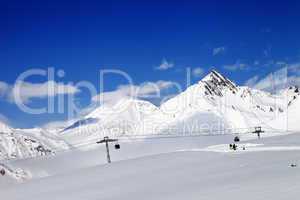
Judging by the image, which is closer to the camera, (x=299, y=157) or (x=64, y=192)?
(x=64, y=192)

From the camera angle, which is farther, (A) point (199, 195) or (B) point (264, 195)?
(A) point (199, 195)

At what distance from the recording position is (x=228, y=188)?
21.6 metres

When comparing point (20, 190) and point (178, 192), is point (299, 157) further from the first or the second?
point (20, 190)

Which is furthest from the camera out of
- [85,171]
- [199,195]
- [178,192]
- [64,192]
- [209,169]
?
[85,171]

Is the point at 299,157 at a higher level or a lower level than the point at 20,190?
higher

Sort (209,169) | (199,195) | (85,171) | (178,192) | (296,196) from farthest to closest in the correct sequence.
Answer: (85,171) → (209,169) → (178,192) → (199,195) → (296,196)

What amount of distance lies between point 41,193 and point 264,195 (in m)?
14.6

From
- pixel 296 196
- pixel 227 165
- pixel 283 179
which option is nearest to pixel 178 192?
pixel 283 179

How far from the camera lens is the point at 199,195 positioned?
2098 centimetres

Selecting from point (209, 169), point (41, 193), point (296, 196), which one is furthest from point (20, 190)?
point (296, 196)

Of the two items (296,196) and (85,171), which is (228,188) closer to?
(296,196)

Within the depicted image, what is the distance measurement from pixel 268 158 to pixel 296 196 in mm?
16224

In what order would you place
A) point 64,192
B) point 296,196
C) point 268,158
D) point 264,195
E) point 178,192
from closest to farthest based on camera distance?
point 296,196 → point 264,195 → point 178,192 → point 64,192 → point 268,158

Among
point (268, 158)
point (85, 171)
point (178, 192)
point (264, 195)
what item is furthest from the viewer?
point (85, 171)
